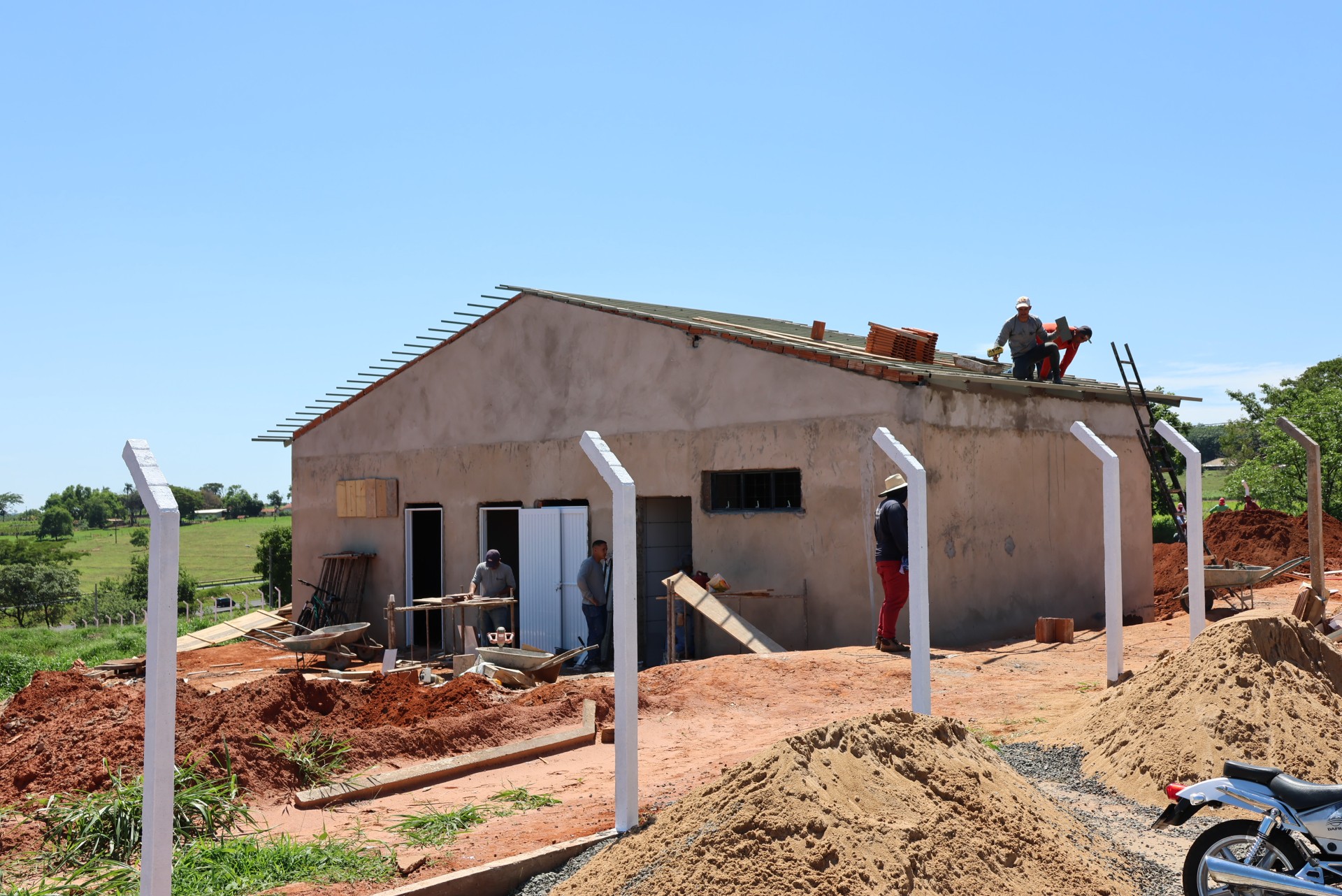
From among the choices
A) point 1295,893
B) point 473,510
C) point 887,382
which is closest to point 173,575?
point 1295,893

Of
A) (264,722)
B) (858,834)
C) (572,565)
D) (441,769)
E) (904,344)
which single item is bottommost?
(441,769)

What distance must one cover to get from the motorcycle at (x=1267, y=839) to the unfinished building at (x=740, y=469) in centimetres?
764

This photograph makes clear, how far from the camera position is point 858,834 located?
4820mm

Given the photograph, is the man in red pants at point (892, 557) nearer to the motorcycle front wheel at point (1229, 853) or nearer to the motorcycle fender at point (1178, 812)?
the motorcycle fender at point (1178, 812)

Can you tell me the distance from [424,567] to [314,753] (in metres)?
12.9

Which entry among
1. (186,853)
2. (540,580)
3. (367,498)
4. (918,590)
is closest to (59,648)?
(367,498)

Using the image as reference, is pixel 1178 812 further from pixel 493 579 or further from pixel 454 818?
pixel 493 579

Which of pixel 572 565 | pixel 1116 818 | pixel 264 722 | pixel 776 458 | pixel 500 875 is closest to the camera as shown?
pixel 500 875

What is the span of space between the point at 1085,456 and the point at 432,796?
10953mm

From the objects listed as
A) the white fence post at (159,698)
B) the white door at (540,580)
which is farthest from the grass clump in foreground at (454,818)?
the white door at (540,580)

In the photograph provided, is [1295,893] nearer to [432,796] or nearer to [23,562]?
[432,796]

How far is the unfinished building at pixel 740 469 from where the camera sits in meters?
12.9

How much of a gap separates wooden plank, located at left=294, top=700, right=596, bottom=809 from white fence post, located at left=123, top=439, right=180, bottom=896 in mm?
3150

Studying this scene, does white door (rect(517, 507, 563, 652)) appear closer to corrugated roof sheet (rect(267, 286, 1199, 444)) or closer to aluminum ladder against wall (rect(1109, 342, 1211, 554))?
corrugated roof sheet (rect(267, 286, 1199, 444))
